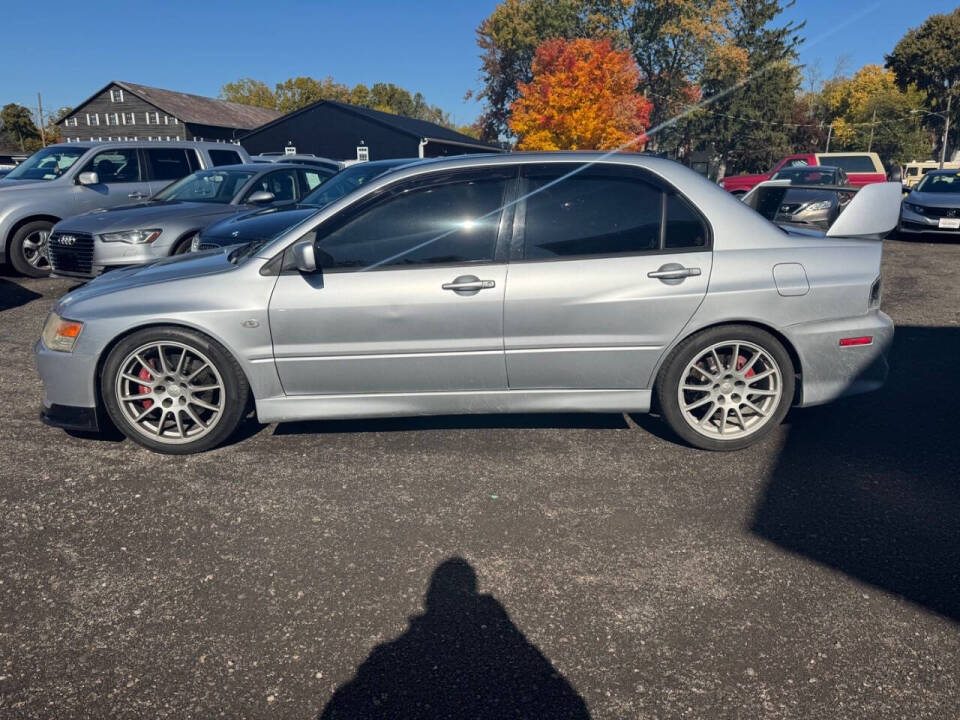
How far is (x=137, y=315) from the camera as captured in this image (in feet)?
12.9

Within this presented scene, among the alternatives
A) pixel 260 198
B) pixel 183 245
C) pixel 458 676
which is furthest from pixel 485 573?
pixel 183 245

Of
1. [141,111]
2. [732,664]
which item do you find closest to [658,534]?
[732,664]

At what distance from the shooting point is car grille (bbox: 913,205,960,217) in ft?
43.6

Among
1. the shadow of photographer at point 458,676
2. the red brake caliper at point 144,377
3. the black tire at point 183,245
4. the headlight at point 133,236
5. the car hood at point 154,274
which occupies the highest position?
the headlight at point 133,236

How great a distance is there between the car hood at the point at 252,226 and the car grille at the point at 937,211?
11.9m

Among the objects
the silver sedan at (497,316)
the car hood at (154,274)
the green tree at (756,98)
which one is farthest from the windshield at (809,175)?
the green tree at (756,98)

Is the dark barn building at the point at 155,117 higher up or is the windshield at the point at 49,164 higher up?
the dark barn building at the point at 155,117

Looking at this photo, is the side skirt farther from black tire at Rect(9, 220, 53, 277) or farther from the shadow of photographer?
black tire at Rect(9, 220, 53, 277)

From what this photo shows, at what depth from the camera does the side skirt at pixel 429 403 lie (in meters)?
4.02

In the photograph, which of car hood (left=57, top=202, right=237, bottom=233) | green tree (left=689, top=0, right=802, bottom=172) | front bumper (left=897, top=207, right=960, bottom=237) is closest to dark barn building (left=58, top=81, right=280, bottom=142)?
green tree (left=689, top=0, right=802, bottom=172)

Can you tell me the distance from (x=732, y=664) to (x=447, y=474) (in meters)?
1.82

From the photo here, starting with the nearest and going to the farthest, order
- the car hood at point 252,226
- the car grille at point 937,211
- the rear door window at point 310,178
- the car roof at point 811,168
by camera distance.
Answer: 1. the car hood at point 252,226
2. the rear door window at point 310,178
3. the car grille at point 937,211
4. the car roof at point 811,168

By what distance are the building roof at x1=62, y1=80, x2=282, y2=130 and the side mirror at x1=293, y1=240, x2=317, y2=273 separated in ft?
180

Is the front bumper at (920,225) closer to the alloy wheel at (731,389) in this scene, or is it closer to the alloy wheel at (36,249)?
the alloy wheel at (731,389)
